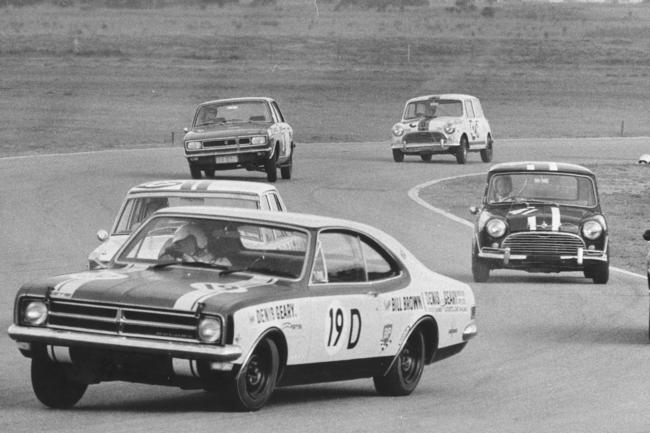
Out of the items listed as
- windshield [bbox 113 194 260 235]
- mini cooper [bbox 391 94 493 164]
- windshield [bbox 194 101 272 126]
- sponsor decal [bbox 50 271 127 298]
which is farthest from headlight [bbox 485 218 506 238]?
mini cooper [bbox 391 94 493 164]

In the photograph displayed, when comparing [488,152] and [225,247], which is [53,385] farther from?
[488,152]

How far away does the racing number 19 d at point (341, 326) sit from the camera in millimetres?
10227

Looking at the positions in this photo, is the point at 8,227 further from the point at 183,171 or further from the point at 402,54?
the point at 402,54

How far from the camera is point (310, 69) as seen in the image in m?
75.8

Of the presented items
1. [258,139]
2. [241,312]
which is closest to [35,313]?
[241,312]

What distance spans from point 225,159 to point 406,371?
65.1 feet

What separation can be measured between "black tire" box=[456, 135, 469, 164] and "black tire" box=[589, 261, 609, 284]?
20.3 m

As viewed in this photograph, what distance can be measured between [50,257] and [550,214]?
5949 mm

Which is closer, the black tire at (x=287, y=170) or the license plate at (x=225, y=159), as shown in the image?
the license plate at (x=225, y=159)

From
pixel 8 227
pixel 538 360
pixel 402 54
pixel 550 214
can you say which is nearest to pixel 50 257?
pixel 8 227

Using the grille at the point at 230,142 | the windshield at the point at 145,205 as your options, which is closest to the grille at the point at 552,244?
the windshield at the point at 145,205

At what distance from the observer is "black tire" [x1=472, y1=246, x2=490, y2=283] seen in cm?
1934

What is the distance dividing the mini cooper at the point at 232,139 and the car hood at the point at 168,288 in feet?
66.4

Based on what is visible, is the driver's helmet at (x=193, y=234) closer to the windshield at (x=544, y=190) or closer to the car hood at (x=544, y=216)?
the car hood at (x=544, y=216)
